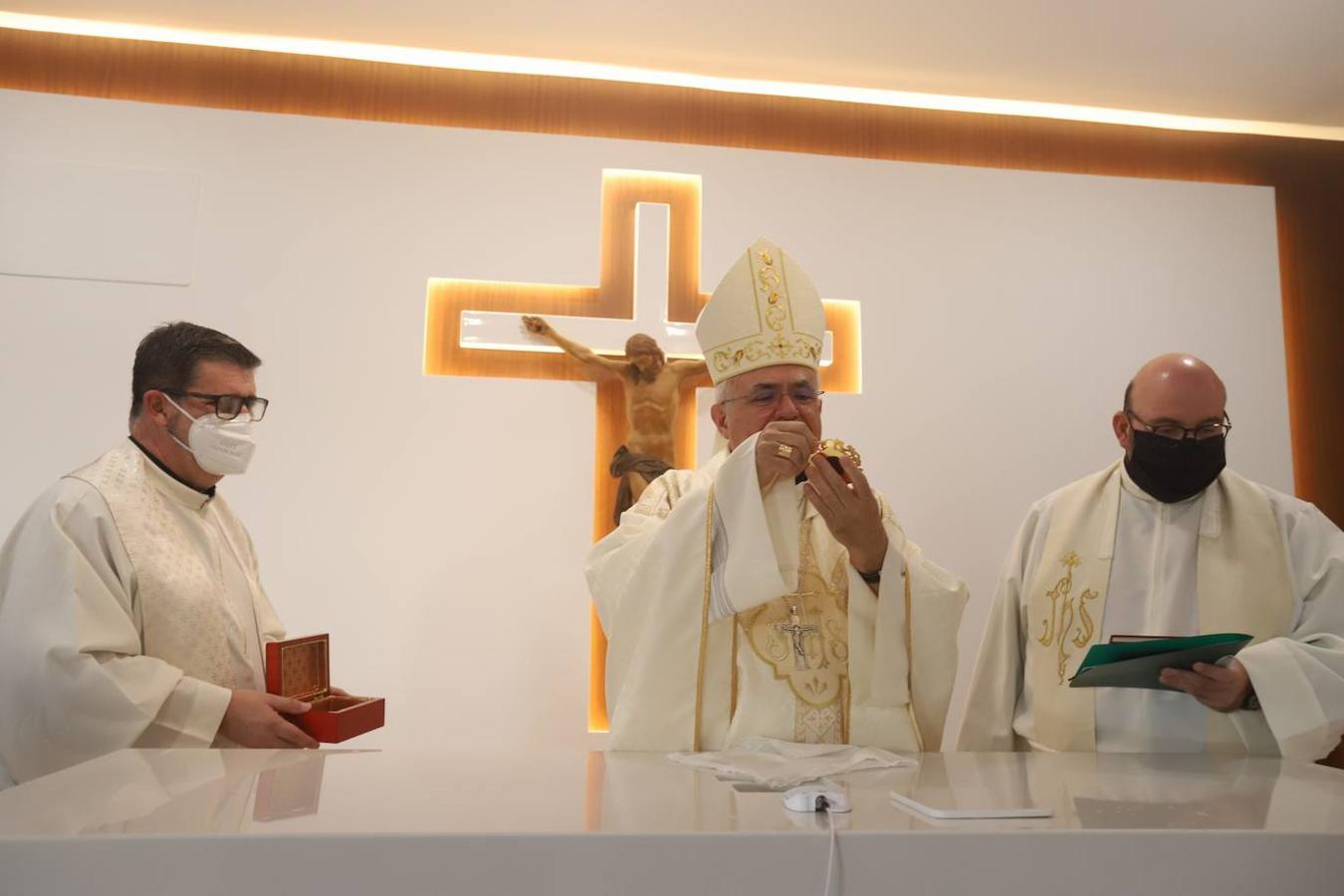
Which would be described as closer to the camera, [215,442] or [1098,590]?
[215,442]

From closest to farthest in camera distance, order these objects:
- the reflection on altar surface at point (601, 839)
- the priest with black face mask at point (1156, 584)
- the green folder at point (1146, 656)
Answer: the reflection on altar surface at point (601, 839), the green folder at point (1146, 656), the priest with black face mask at point (1156, 584)

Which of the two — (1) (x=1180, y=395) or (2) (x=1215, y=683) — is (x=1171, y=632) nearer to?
(2) (x=1215, y=683)

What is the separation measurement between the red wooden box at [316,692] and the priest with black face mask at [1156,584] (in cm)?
170

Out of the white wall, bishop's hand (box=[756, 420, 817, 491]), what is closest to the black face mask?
bishop's hand (box=[756, 420, 817, 491])

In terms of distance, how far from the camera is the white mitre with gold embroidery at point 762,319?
2.65m

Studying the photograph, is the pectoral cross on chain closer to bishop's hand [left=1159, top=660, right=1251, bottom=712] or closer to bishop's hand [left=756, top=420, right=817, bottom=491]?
bishop's hand [left=756, top=420, right=817, bottom=491]

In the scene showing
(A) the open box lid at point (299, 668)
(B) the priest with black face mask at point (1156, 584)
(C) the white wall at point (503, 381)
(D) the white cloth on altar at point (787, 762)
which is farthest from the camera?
(C) the white wall at point (503, 381)

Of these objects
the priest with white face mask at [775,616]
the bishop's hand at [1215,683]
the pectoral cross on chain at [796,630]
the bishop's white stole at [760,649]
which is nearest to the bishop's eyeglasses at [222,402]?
the priest with white face mask at [775,616]

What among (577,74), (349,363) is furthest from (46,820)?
(577,74)

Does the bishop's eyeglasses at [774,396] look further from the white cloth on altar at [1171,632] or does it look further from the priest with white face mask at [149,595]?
the priest with white face mask at [149,595]

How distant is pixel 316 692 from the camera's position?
2.76 metres

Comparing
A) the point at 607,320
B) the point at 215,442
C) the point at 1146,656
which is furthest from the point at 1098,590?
the point at 215,442

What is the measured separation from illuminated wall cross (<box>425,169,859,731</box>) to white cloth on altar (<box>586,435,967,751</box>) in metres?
2.03

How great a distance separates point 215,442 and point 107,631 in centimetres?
58
